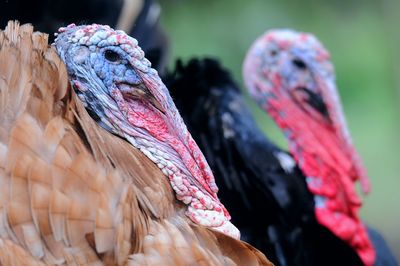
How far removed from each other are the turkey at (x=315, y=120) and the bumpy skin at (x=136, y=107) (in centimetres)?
154

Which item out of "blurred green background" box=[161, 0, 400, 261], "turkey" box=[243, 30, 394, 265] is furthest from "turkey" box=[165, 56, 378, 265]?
"blurred green background" box=[161, 0, 400, 261]

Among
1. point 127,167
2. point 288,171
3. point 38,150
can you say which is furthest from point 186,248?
point 288,171

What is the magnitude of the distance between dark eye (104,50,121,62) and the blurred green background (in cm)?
443

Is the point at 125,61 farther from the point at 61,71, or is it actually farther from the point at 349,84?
the point at 349,84

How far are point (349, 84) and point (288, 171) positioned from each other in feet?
11.5

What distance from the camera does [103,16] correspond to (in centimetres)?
349

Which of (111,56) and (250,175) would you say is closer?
(111,56)

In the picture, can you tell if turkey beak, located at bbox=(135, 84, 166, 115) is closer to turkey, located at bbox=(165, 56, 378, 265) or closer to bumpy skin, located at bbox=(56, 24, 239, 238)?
bumpy skin, located at bbox=(56, 24, 239, 238)

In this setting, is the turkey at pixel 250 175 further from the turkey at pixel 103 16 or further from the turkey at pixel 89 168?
the turkey at pixel 89 168

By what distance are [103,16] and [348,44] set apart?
4342 mm

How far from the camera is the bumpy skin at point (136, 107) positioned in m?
2.39

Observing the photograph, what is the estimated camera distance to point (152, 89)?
241cm

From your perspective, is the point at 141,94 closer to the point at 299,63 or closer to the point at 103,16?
the point at 103,16

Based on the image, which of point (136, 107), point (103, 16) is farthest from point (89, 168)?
point (103, 16)
